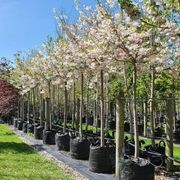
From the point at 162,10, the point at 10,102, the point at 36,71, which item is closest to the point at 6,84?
the point at 10,102

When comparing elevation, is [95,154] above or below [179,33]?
below

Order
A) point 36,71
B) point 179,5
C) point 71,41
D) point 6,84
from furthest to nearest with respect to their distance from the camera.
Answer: point 6,84 < point 36,71 < point 71,41 < point 179,5

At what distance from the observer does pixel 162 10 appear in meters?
6.87

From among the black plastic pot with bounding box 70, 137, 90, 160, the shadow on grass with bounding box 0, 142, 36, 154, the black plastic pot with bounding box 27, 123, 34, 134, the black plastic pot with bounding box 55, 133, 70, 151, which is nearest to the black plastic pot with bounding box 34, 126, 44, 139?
the black plastic pot with bounding box 27, 123, 34, 134

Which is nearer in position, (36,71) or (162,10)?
(162,10)

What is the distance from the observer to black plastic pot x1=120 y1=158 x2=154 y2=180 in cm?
816

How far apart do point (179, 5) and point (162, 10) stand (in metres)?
0.92

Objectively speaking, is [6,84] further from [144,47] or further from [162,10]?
[162,10]

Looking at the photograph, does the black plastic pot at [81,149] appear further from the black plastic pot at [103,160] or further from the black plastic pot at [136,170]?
the black plastic pot at [136,170]

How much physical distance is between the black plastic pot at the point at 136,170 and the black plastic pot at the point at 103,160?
6.31 feet

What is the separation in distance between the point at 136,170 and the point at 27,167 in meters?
3.81

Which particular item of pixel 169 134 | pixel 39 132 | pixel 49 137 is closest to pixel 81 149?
pixel 169 134

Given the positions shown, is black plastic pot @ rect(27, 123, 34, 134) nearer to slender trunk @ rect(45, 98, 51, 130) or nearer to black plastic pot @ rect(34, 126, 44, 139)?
black plastic pot @ rect(34, 126, 44, 139)

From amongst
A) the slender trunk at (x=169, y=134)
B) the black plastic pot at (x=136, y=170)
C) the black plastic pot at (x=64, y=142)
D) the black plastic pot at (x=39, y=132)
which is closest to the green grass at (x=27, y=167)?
the black plastic pot at (x=64, y=142)
